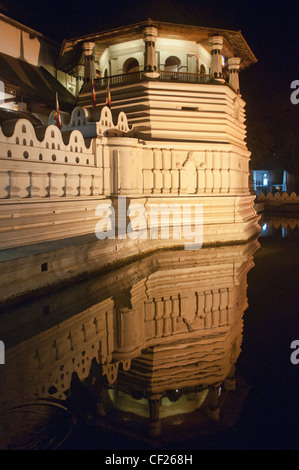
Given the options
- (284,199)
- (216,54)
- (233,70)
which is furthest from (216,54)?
(284,199)

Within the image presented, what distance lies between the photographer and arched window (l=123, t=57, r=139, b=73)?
52.0 feet

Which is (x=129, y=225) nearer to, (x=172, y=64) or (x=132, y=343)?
(x=132, y=343)

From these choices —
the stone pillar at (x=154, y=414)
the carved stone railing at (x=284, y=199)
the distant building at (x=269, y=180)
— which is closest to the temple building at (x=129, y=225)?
the stone pillar at (x=154, y=414)

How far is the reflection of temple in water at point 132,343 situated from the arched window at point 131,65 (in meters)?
10.3

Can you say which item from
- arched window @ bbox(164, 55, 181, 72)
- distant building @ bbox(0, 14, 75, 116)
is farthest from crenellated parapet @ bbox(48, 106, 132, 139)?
arched window @ bbox(164, 55, 181, 72)

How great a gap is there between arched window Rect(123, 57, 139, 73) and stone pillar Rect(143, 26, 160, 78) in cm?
209

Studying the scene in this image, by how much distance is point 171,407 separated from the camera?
3.99m

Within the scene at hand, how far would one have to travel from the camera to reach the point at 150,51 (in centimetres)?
1380

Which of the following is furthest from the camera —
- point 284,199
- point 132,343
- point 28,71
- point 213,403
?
point 284,199

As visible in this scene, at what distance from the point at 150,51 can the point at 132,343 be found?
11.5 metres

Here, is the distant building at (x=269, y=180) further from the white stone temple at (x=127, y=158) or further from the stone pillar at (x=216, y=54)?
the stone pillar at (x=216, y=54)

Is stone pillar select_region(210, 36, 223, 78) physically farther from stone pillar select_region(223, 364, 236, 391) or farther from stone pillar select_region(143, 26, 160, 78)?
stone pillar select_region(223, 364, 236, 391)
